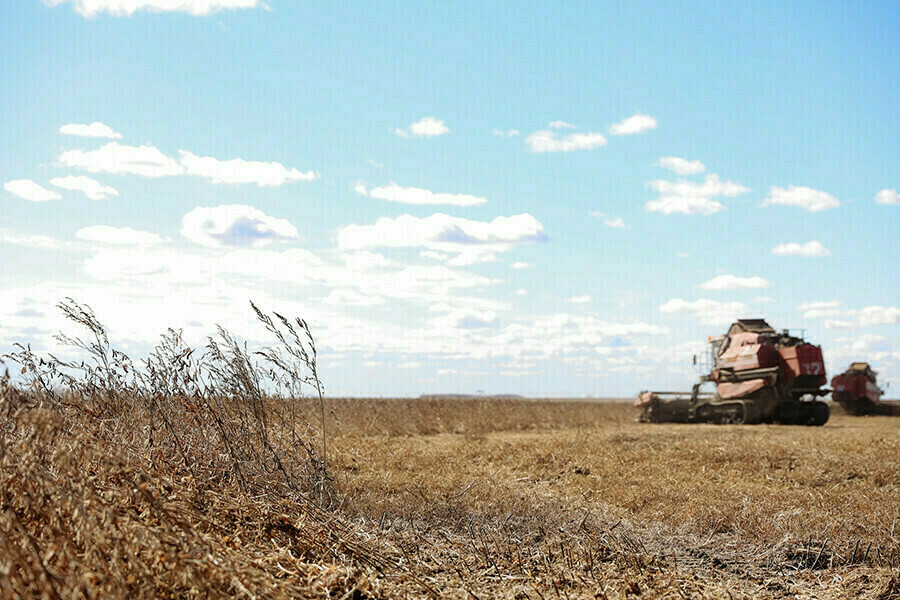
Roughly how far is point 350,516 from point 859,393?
94.4 feet

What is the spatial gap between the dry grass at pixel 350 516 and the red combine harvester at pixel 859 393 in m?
21.8

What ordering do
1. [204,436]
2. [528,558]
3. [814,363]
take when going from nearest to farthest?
[528,558], [204,436], [814,363]

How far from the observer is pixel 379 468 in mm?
9594

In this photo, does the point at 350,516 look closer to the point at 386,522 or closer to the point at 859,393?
the point at 386,522

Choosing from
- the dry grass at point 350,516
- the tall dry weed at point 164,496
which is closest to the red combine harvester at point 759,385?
the dry grass at point 350,516

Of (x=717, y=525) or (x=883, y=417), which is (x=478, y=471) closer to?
(x=717, y=525)

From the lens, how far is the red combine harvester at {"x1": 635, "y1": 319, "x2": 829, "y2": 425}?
70.4 ft

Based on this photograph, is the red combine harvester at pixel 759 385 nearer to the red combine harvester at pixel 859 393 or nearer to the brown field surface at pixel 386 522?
the red combine harvester at pixel 859 393

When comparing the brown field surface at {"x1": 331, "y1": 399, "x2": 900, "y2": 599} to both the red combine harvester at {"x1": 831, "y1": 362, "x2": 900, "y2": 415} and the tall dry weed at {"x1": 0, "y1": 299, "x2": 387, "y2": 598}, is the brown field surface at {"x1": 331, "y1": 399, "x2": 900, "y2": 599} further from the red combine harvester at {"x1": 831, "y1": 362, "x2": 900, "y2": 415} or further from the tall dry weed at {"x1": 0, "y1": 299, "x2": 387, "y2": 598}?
the red combine harvester at {"x1": 831, "y1": 362, "x2": 900, "y2": 415}

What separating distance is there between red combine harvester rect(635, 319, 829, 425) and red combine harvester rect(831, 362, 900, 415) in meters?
8.72

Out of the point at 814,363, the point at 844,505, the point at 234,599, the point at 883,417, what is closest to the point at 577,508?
the point at 844,505

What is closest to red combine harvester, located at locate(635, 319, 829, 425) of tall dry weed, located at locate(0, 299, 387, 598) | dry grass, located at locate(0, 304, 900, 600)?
dry grass, located at locate(0, 304, 900, 600)

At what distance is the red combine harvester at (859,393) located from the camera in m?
29.4

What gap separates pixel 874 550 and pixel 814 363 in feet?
56.6
